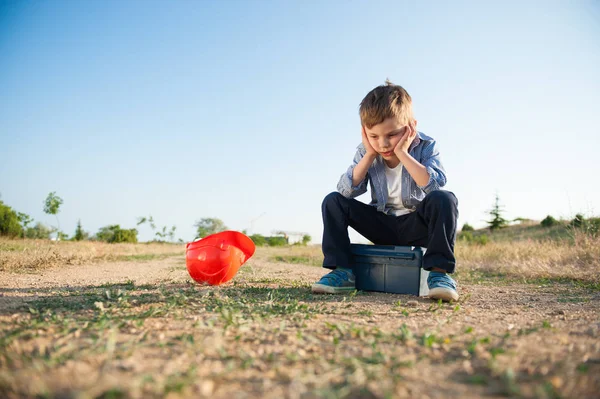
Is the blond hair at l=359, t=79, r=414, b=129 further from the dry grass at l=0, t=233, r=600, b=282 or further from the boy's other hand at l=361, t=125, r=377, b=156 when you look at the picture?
the dry grass at l=0, t=233, r=600, b=282

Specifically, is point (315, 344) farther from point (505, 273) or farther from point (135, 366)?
point (505, 273)

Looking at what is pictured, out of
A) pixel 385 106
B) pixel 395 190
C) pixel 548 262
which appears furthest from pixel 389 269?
pixel 548 262

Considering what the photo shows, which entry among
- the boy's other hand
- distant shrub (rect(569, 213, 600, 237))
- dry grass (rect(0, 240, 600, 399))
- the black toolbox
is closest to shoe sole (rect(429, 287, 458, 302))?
dry grass (rect(0, 240, 600, 399))

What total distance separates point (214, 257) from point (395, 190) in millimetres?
1580

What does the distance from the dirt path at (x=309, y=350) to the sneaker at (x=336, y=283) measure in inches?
17.4

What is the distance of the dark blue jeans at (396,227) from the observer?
310 centimetres

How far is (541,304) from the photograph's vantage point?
3.08m

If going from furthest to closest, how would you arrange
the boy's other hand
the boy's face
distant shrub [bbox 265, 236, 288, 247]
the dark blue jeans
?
distant shrub [bbox 265, 236, 288, 247] → the boy's other hand → the boy's face → the dark blue jeans

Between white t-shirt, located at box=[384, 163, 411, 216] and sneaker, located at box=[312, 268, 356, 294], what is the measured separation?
663 mm

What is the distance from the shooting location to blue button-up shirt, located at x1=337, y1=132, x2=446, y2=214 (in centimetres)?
331

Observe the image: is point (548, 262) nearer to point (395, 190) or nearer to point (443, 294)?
point (395, 190)

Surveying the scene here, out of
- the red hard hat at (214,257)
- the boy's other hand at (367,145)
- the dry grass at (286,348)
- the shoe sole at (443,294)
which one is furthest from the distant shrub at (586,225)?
the red hard hat at (214,257)

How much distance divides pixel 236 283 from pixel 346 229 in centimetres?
107

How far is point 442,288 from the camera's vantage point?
2936mm
